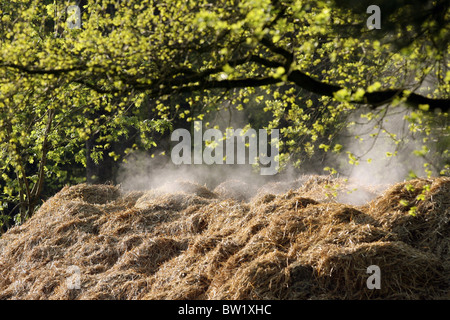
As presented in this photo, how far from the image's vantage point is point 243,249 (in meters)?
5.03

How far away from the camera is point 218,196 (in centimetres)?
841

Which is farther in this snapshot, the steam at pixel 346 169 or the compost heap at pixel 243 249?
the steam at pixel 346 169

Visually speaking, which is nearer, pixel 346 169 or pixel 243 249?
pixel 243 249

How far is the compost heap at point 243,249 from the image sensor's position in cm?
431

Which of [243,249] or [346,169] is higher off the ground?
[346,169]

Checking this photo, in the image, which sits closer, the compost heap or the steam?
the compost heap

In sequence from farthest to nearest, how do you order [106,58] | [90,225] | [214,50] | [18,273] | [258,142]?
[258,142] < [90,225] < [18,273] < [214,50] < [106,58]

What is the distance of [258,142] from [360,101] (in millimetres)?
11471

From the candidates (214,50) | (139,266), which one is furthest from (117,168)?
(214,50)

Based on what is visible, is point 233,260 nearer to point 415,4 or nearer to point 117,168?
point 415,4

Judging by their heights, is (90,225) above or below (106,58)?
below

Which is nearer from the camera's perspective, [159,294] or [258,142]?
[159,294]

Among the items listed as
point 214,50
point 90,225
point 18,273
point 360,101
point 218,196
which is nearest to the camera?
point 360,101

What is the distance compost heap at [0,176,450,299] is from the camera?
4.31 meters
